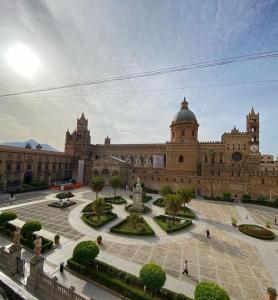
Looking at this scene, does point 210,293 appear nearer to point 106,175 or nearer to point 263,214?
point 263,214

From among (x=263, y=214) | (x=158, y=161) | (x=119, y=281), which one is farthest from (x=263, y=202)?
(x=119, y=281)

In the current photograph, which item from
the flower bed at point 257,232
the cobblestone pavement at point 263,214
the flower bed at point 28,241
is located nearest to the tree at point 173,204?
the flower bed at point 257,232

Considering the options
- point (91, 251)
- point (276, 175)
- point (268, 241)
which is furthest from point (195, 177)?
point (91, 251)

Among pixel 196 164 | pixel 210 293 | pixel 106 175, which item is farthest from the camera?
pixel 106 175

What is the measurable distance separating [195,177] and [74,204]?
108 feet

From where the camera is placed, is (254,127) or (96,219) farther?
(254,127)

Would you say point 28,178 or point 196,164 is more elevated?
point 196,164

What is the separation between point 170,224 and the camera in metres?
27.5

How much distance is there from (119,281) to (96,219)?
48.5 ft

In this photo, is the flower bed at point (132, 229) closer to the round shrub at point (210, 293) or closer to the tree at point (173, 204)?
the tree at point (173, 204)

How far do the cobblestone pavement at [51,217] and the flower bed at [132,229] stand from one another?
15.4 ft

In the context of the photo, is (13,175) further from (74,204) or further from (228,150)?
(228,150)

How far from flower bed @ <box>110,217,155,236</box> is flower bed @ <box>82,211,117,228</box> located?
2.36 metres

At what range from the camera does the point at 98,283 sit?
14.4 m
